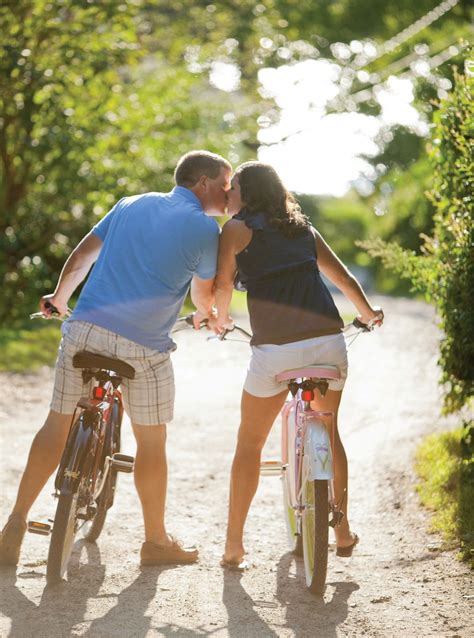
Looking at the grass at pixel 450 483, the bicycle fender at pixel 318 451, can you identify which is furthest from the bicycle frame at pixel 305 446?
the grass at pixel 450 483

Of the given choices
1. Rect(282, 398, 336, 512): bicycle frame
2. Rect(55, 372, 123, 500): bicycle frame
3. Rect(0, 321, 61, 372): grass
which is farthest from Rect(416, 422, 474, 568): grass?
Rect(0, 321, 61, 372): grass

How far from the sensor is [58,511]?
15.5 ft

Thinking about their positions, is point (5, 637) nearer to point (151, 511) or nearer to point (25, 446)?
point (151, 511)

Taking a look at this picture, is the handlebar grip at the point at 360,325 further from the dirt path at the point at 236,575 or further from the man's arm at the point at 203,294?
the dirt path at the point at 236,575

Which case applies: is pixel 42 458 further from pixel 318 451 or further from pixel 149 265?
pixel 318 451

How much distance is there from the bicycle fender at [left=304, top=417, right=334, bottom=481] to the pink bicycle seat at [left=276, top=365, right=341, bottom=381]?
0.23 meters

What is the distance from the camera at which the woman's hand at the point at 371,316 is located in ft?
17.8

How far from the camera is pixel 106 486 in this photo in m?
5.50

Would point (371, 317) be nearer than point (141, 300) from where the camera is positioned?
No

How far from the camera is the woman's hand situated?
5.44 metres

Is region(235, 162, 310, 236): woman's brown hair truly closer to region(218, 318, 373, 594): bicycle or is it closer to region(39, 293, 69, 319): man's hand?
region(218, 318, 373, 594): bicycle

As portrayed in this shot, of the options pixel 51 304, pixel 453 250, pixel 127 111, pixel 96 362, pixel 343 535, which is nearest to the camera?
pixel 96 362

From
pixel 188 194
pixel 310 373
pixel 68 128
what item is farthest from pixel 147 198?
pixel 68 128

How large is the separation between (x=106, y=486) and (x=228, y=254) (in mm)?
1388
